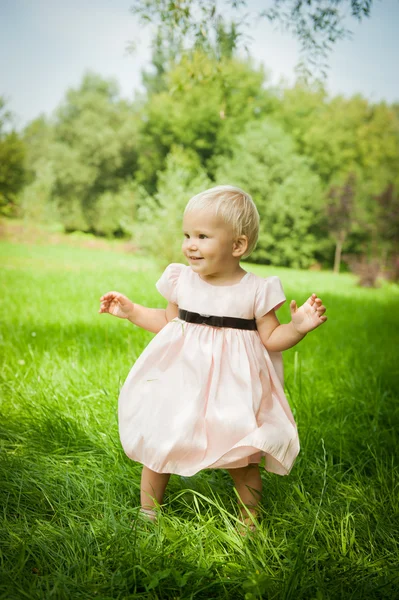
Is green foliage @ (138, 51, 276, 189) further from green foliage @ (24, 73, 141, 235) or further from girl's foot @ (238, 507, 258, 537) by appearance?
girl's foot @ (238, 507, 258, 537)

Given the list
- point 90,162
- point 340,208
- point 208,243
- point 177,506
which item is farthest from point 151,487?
point 90,162

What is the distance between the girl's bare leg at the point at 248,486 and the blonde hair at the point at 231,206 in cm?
81

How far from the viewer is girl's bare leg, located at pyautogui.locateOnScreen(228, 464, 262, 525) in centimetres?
177

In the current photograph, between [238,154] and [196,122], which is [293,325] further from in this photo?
[196,122]

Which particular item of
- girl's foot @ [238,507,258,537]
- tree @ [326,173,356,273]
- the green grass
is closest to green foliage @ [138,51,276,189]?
tree @ [326,173,356,273]

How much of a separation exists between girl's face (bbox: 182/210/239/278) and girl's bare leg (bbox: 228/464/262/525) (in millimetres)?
691

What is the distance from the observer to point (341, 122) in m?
23.7

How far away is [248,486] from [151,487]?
331 millimetres

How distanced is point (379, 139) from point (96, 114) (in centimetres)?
1311

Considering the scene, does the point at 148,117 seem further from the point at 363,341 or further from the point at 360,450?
the point at 360,450

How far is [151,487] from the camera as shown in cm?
176

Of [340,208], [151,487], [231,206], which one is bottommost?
[151,487]

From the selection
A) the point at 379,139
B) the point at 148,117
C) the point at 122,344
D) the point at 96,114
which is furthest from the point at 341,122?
the point at 122,344

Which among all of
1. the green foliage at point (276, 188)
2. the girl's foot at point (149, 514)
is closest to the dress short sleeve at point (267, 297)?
the girl's foot at point (149, 514)
